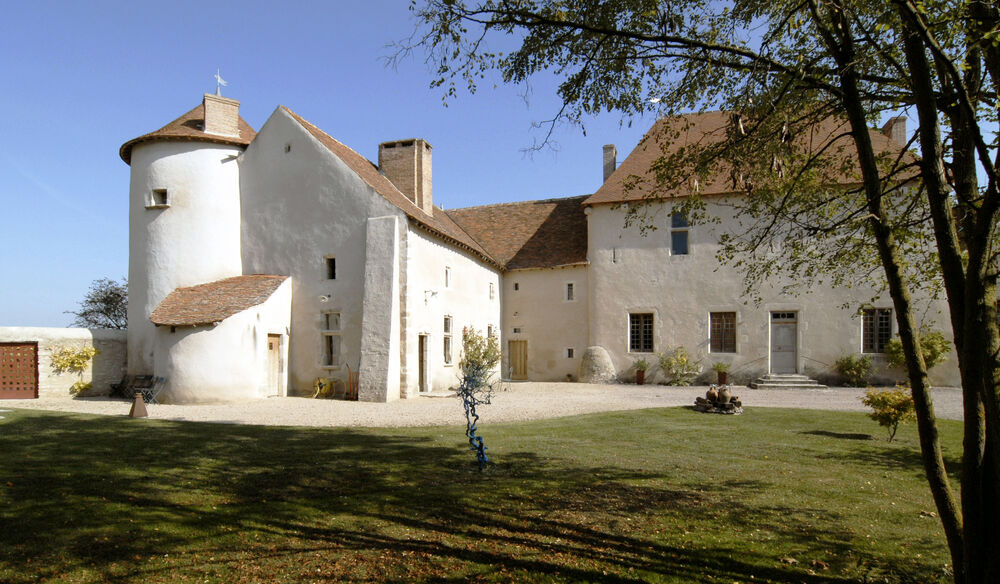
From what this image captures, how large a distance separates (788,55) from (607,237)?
1738 centimetres

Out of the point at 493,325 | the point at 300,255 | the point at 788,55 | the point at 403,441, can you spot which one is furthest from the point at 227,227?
the point at 788,55

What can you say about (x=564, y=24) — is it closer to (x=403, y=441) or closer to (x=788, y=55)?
(x=788, y=55)

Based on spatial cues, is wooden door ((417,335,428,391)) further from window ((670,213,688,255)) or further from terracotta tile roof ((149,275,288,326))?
window ((670,213,688,255))

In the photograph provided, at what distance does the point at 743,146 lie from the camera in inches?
249

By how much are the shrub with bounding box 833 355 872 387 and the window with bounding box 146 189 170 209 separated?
22593 mm

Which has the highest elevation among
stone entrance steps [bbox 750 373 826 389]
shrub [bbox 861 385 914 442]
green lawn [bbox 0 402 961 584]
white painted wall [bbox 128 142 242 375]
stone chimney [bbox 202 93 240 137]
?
stone chimney [bbox 202 93 240 137]

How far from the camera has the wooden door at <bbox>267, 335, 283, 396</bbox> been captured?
56.5ft

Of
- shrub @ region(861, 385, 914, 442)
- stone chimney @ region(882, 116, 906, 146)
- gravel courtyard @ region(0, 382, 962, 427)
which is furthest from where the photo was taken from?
stone chimney @ region(882, 116, 906, 146)

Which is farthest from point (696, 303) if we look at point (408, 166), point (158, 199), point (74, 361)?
point (74, 361)

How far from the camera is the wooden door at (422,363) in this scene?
1840 centimetres

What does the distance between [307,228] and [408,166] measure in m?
4.65

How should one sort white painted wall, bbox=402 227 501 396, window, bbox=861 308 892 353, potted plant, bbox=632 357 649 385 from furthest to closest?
1. potted plant, bbox=632 357 649 385
2. window, bbox=861 308 892 353
3. white painted wall, bbox=402 227 501 396

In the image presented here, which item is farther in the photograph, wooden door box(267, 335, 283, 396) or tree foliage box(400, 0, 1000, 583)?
wooden door box(267, 335, 283, 396)

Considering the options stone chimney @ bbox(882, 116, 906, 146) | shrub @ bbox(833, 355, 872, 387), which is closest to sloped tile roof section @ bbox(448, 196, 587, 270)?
shrub @ bbox(833, 355, 872, 387)
